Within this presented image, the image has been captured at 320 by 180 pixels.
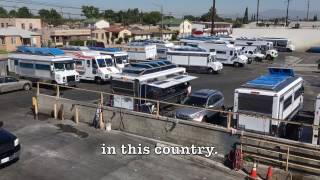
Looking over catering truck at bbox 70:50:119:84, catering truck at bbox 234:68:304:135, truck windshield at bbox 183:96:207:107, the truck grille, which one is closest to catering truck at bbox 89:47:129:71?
catering truck at bbox 70:50:119:84

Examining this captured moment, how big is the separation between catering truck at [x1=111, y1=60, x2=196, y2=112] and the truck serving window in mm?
5606

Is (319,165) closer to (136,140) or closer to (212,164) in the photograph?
(212,164)

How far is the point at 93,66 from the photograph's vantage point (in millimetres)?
32781

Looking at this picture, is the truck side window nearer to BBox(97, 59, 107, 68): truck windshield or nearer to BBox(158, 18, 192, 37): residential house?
BBox(97, 59, 107, 68): truck windshield

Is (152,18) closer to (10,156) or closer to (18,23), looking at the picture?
(18,23)

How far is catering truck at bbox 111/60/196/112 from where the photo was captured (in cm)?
1978

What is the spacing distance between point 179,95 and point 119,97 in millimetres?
4987

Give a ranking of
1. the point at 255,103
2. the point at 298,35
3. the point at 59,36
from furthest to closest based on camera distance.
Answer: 1. the point at 298,35
2. the point at 59,36
3. the point at 255,103

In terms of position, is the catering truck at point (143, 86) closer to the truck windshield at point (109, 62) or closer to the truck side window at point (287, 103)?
the truck side window at point (287, 103)

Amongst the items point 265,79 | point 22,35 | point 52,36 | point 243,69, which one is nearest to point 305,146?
point 265,79

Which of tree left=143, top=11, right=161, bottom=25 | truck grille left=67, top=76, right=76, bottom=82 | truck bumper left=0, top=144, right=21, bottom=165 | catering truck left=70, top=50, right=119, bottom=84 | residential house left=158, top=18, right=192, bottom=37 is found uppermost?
tree left=143, top=11, right=161, bottom=25

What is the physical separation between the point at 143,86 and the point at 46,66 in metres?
13.0

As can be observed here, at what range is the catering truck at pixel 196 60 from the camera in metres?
40.0

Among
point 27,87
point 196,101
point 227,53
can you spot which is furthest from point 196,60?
point 196,101
